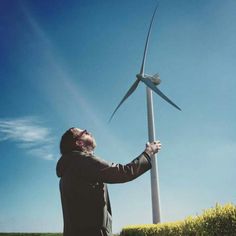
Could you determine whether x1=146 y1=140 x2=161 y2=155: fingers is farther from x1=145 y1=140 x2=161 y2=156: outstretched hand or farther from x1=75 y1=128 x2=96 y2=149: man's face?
x1=75 y1=128 x2=96 y2=149: man's face

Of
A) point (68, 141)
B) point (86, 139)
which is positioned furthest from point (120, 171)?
point (68, 141)

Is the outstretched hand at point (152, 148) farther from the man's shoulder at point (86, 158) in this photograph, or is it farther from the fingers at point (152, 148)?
the man's shoulder at point (86, 158)

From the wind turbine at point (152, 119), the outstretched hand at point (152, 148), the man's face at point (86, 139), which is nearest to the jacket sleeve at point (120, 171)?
the outstretched hand at point (152, 148)

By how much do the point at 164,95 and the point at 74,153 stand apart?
20.3m

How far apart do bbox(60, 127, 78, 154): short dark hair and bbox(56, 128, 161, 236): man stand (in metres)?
0.11

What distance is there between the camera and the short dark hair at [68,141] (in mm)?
3568

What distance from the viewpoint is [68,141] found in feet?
11.8

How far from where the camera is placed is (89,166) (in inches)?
126

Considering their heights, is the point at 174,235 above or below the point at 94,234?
above

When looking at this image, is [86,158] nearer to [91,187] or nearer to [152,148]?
[91,187]

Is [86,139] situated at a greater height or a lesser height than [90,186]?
greater

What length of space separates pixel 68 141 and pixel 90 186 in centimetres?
61

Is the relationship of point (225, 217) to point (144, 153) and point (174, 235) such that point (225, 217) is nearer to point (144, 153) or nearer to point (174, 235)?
point (174, 235)

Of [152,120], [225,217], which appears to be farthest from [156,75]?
[225,217]
